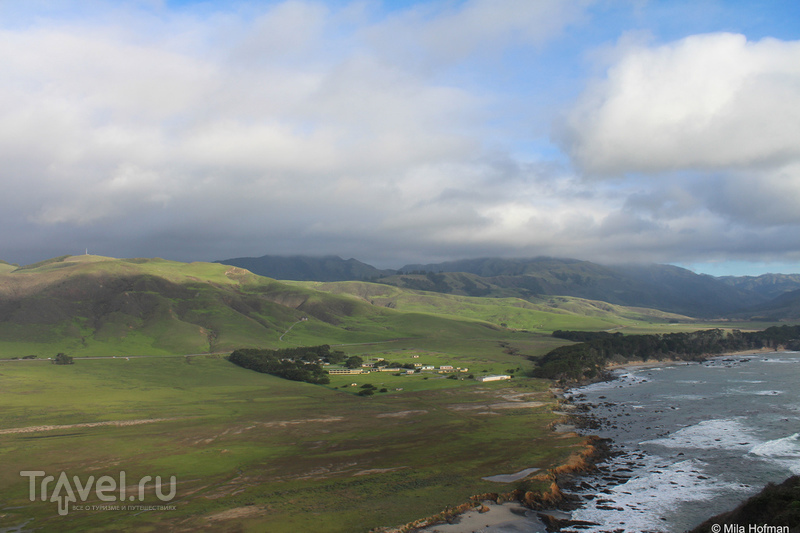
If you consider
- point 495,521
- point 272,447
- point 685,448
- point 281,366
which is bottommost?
point 281,366

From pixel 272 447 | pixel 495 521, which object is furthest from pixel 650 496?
pixel 272 447

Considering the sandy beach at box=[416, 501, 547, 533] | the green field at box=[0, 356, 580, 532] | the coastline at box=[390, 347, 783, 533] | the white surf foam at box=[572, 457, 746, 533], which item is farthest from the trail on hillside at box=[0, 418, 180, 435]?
the white surf foam at box=[572, 457, 746, 533]

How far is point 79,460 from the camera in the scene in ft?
228

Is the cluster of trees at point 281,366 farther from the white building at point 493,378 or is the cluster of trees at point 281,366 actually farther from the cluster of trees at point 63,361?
the cluster of trees at point 63,361

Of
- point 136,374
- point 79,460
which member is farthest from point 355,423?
point 136,374

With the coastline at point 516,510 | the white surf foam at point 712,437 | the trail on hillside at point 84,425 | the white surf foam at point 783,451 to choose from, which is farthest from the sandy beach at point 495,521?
the trail on hillside at point 84,425

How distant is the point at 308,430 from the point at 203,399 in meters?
50.3

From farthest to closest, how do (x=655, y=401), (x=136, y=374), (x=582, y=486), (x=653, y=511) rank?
(x=136, y=374)
(x=655, y=401)
(x=582, y=486)
(x=653, y=511)

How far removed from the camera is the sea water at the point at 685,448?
53312mm

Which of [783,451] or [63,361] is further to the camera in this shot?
[63,361]

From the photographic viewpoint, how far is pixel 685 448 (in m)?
76.5

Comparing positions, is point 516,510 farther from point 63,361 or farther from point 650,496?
point 63,361

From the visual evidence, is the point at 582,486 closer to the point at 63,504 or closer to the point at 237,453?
the point at 237,453

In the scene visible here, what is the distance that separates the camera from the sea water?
5331cm
